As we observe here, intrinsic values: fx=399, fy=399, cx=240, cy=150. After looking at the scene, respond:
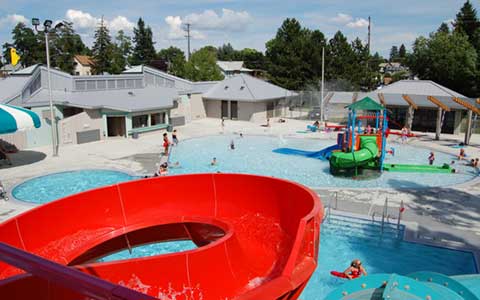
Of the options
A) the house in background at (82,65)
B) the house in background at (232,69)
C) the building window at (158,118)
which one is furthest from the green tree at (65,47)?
the building window at (158,118)

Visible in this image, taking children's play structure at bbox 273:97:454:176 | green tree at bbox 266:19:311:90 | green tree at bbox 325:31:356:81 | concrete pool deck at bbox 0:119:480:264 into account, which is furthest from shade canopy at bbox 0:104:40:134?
green tree at bbox 325:31:356:81

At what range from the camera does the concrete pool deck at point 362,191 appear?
1393 cm

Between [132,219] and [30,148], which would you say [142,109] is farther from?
[132,219]

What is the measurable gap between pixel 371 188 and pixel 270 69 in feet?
133

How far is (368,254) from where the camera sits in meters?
12.9

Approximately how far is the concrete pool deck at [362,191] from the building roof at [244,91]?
7319 mm

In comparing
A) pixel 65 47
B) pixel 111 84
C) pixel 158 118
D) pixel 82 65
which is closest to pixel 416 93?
pixel 158 118

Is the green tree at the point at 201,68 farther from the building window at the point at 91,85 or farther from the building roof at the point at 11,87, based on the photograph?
the building roof at the point at 11,87

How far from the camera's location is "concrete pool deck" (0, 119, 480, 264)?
45.7 ft

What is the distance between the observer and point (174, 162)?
81.4 ft

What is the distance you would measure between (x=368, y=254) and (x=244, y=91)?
98.5ft

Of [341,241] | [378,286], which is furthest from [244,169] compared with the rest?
[378,286]

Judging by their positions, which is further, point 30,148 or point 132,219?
point 30,148

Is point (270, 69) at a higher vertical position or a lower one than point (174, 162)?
higher
